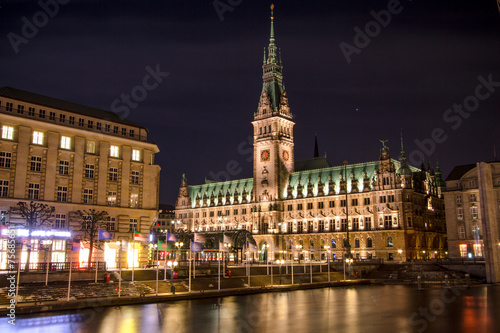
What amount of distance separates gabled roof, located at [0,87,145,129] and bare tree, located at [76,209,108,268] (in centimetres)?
1644

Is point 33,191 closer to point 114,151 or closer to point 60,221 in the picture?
point 60,221

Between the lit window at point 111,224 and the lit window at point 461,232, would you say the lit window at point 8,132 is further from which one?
the lit window at point 461,232

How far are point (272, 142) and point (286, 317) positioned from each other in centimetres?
11361

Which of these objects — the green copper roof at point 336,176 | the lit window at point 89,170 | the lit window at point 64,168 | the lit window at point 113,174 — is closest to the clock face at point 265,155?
the green copper roof at point 336,176

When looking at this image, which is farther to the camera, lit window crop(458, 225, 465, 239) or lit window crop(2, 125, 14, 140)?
lit window crop(458, 225, 465, 239)

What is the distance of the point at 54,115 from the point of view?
7275 centimetres

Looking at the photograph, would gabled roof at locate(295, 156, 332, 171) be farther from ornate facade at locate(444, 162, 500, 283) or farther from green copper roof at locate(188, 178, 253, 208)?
ornate facade at locate(444, 162, 500, 283)

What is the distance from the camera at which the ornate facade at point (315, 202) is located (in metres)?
122

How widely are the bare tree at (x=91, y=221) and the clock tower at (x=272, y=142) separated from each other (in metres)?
78.5

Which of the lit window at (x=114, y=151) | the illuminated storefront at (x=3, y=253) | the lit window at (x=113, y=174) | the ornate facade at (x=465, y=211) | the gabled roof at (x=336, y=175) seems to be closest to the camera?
the illuminated storefront at (x=3, y=253)

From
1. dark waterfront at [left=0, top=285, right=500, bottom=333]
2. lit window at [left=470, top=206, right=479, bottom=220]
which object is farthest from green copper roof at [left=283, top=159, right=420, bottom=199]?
dark waterfront at [left=0, top=285, right=500, bottom=333]

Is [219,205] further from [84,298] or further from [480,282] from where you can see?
[84,298]

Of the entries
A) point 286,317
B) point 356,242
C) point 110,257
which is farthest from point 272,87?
point 286,317

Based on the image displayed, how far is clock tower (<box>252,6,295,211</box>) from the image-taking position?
483ft
